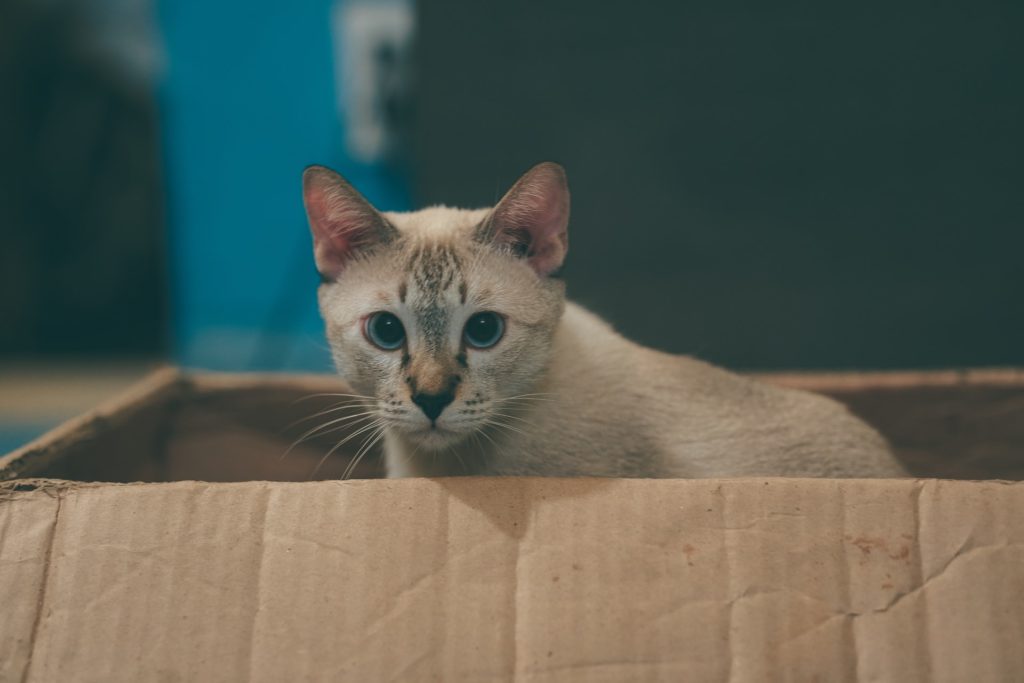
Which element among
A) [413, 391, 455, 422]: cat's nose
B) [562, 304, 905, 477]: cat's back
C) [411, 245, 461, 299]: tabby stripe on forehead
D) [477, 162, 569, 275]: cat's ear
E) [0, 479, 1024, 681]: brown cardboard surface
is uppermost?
[477, 162, 569, 275]: cat's ear

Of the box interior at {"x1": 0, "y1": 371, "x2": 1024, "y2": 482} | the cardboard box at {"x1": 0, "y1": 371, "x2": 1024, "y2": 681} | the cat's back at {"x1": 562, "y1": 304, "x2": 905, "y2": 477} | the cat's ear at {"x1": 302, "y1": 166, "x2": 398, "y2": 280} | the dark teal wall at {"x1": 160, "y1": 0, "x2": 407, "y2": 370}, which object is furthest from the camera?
the dark teal wall at {"x1": 160, "y1": 0, "x2": 407, "y2": 370}

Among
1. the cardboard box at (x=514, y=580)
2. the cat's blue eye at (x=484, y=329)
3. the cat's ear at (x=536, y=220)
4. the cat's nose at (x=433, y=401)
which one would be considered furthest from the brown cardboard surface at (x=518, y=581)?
the cat's ear at (x=536, y=220)

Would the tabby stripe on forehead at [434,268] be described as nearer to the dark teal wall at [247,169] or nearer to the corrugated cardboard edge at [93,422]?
the corrugated cardboard edge at [93,422]

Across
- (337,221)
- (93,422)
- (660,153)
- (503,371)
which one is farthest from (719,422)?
(660,153)

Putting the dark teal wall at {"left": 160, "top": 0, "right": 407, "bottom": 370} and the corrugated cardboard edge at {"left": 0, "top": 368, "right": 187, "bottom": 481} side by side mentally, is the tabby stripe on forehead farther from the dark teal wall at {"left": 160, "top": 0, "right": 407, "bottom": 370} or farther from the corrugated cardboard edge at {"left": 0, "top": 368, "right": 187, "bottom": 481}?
the dark teal wall at {"left": 160, "top": 0, "right": 407, "bottom": 370}

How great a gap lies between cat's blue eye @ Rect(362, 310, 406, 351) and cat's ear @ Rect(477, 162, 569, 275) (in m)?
0.18

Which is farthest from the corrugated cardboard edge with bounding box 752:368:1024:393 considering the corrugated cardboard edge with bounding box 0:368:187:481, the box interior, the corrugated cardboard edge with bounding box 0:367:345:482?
the corrugated cardboard edge with bounding box 0:368:187:481

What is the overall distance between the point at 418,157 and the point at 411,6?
17.8 inches

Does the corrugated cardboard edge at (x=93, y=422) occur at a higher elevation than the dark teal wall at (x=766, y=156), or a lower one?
lower

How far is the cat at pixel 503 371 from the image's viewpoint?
116cm

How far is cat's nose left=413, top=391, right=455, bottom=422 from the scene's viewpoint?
1101 millimetres

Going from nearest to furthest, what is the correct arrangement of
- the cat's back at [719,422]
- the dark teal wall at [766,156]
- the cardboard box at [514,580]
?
the cardboard box at [514,580] < the cat's back at [719,422] < the dark teal wall at [766,156]

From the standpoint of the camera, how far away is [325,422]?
1.63m

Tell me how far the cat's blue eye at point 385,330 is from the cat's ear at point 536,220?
0.59 feet
